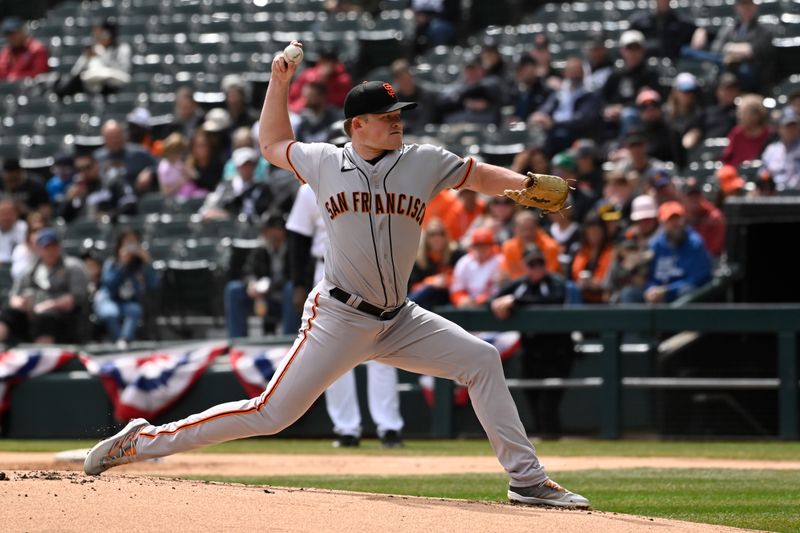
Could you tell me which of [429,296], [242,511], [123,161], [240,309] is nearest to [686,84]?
[429,296]

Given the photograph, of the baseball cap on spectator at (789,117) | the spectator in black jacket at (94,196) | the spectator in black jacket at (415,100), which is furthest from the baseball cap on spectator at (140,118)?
the baseball cap on spectator at (789,117)

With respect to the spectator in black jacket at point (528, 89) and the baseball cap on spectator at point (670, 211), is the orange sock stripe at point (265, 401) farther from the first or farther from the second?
the spectator in black jacket at point (528, 89)

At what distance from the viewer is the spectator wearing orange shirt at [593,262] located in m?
12.4

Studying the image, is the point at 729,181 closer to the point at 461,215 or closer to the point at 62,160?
the point at 461,215

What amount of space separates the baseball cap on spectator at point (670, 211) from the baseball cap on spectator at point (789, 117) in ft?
4.57

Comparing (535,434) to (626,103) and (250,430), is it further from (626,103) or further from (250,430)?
(250,430)

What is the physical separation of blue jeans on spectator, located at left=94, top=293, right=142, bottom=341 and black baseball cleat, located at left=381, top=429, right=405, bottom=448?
12.6 feet

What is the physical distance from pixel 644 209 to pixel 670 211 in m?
0.52

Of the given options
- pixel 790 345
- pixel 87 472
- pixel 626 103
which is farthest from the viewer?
pixel 626 103

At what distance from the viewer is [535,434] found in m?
11.9

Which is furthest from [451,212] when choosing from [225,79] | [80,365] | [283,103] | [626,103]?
[283,103]

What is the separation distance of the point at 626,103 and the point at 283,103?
9.19 meters

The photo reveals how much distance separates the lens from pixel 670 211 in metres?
11.9

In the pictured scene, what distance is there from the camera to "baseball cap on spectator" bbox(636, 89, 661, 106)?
1410 centimetres
